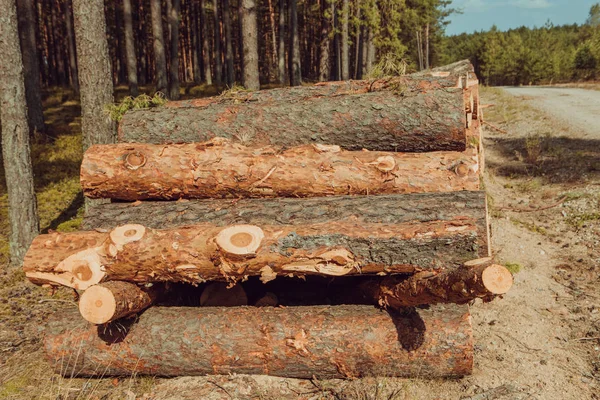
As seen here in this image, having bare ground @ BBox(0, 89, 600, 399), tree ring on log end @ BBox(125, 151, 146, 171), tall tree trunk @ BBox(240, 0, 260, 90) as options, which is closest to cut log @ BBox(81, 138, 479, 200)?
tree ring on log end @ BBox(125, 151, 146, 171)

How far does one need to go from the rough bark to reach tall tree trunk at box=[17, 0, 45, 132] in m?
11.7

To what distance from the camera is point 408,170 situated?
5.01m

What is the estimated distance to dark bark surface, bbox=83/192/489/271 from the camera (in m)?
3.91

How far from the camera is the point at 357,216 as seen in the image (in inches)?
167

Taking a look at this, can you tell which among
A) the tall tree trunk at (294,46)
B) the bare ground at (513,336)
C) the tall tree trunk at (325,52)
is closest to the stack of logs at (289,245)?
the bare ground at (513,336)

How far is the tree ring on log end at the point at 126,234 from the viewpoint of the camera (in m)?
4.21

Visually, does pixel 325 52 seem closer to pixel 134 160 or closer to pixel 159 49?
pixel 159 49

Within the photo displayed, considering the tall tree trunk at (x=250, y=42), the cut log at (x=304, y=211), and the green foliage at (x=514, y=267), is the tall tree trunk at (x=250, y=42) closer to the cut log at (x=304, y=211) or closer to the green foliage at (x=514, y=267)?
the cut log at (x=304, y=211)

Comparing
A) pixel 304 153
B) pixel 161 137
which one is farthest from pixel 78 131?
pixel 304 153

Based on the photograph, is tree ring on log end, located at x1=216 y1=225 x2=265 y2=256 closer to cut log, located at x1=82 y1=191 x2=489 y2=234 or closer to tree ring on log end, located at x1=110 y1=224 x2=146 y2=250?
cut log, located at x1=82 y1=191 x2=489 y2=234

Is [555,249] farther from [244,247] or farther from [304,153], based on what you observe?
[244,247]

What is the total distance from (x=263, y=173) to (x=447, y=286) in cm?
239

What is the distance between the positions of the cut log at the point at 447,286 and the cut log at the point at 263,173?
122 centimetres

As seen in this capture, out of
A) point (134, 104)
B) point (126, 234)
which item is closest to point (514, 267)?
point (126, 234)
